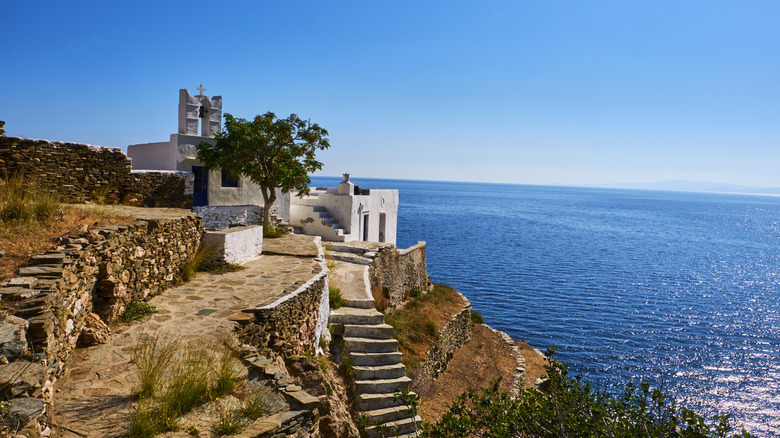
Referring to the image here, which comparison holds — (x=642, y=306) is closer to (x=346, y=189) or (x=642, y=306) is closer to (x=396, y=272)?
(x=396, y=272)

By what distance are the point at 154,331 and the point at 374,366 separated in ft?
15.8

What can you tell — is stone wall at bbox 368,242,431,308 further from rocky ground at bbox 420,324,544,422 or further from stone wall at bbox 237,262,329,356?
stone wall at bbox 237,262,329,356

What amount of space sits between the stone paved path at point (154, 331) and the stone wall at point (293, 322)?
0.27 meters

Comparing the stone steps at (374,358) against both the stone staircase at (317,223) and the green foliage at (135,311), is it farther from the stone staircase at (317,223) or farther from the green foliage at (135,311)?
the stone staircase at (317,223)

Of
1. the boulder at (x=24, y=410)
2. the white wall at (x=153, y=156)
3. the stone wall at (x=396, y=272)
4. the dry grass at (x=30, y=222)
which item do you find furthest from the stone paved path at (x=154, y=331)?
the white wall at (x=153, y=156)

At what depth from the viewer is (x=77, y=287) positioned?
6109 mm

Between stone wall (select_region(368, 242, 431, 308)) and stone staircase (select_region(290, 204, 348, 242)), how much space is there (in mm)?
3346

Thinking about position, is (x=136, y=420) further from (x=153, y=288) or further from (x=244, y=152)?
(x=244, y=152)

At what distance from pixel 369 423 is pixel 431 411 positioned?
372 cm

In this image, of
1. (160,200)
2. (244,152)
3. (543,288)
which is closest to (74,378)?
(160,200)

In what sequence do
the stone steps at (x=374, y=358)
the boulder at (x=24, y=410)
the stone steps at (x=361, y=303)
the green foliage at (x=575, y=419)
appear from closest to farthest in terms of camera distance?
the boulder at (x=24, y=410), the green foliage at (x=575, y=419), the stone steps at (x=374, y=358), the stone steps at (x=361, y=303)

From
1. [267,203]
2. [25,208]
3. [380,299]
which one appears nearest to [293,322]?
[25,208]

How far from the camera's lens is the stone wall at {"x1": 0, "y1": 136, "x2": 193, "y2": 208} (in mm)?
10148

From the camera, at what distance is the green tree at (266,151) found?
17.0 meters
